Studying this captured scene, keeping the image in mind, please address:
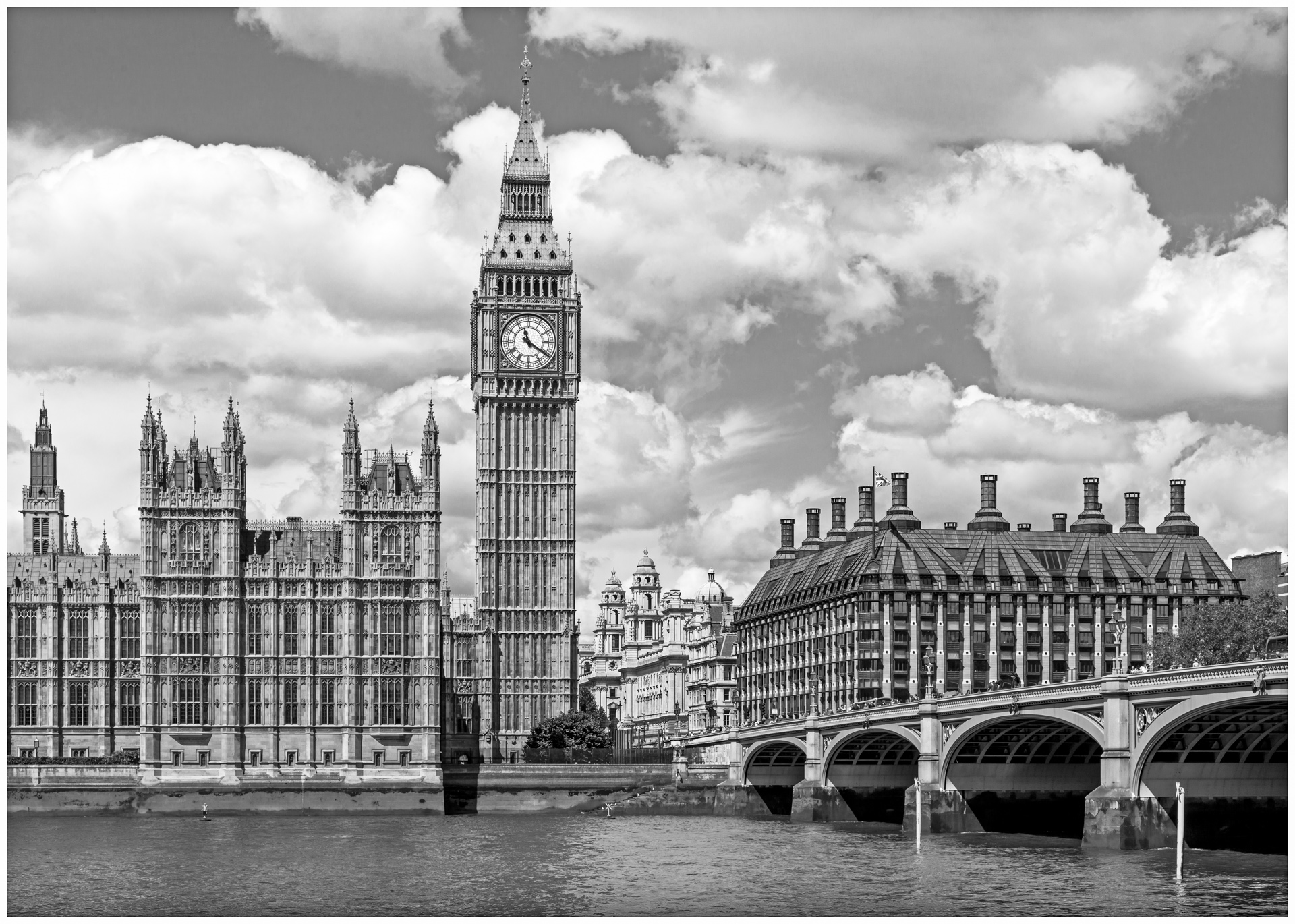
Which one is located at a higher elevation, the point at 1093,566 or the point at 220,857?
the point at 1093,566

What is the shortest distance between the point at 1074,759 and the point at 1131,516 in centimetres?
8000

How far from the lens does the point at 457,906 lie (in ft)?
253

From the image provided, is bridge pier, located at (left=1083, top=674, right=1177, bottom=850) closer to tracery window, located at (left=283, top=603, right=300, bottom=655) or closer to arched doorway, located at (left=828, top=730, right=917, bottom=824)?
arched doorway, located at (left=828, top=730, right=917, bottom=824)

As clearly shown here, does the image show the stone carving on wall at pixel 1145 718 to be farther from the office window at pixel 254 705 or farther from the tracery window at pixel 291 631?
the office window at pixel 254 705

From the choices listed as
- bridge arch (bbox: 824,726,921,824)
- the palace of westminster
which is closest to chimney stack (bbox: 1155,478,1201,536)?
the palace of westminster

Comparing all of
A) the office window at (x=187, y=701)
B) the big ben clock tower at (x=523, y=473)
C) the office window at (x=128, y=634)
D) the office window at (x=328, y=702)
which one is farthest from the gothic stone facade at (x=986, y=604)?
the office window at (x=128, y=634)

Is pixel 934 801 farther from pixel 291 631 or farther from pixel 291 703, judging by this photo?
pixel 291 631

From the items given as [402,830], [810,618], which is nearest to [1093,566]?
→ [810,618]

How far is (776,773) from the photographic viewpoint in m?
158

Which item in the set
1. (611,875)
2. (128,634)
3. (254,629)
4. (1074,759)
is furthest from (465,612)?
(611,875)

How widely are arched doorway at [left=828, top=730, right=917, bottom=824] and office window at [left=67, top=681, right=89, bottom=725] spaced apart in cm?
6421

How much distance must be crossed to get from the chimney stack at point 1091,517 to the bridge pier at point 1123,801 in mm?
95947

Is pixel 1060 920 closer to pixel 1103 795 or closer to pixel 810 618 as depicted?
pixel 1103 795

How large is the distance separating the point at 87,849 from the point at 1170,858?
52.3 meters
